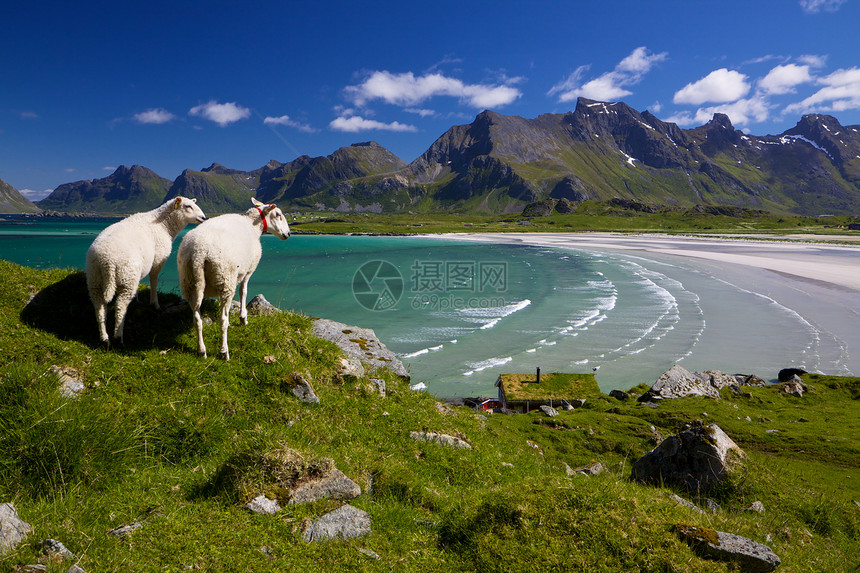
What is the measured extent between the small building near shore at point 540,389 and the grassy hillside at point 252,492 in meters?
10.5

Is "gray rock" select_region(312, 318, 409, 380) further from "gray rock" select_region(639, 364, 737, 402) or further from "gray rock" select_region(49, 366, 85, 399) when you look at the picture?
"gray rock" select_region(639, 364, 737, 402)

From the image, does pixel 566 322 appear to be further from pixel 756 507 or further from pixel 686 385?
pixel 756 507

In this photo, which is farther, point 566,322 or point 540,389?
point 566,322

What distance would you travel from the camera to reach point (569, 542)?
174 inches

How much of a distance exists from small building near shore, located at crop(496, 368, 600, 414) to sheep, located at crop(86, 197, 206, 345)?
657 inches

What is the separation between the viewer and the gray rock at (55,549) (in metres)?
3.63

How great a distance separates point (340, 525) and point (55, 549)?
263cm

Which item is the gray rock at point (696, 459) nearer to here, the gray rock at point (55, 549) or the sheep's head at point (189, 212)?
the gray rock at point (55, 549)

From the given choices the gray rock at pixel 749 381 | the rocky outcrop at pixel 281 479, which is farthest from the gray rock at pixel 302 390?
the gray rock at pixel 749 381

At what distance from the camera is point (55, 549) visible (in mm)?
3672

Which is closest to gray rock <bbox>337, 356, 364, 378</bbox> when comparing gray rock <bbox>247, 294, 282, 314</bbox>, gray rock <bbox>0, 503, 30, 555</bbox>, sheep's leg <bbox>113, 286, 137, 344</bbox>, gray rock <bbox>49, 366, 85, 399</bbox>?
gray rock <bbox>247, 294, 282, 314</bbox>

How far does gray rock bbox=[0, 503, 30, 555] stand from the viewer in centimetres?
363

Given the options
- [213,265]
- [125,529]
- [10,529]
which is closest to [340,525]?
[125,529]

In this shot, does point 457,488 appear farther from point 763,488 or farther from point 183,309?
point 183,309
